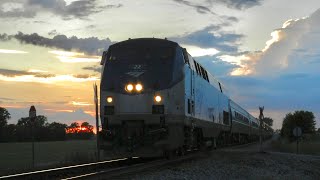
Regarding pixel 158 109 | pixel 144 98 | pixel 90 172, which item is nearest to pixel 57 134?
pixel 144 98

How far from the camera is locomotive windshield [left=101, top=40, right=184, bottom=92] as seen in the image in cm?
1848

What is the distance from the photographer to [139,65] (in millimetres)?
18875

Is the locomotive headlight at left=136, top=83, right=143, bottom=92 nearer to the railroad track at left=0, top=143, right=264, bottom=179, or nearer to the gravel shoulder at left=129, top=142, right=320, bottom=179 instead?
the railroad track at left=0, top=143, right=264, bottom=179

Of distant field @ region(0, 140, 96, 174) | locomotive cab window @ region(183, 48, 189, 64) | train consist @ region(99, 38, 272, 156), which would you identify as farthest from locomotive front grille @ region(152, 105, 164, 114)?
distant field @ region(0, 140, 96, 174)

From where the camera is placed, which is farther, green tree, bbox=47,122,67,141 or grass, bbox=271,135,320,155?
green tree, bbox=47,122,67,141

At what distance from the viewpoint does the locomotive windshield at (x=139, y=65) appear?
18.5 m

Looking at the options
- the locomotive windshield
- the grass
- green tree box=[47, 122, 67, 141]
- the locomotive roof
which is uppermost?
the locomotive roof

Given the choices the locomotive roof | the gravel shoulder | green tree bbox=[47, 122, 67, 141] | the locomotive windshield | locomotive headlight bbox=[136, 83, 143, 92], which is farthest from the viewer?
green tree bbox=[47, 122, 67, 141]

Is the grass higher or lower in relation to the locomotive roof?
lower

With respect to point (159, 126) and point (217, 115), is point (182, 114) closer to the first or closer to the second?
point (159, 126)

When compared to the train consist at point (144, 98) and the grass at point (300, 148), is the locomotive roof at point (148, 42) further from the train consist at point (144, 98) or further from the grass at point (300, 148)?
the grass at point (300, 148)

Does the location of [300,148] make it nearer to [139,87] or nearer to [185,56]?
[185,56]

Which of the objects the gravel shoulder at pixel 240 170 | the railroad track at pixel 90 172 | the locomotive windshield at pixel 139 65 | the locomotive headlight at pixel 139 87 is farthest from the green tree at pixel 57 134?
the locomotive headlight at pixel 139 87

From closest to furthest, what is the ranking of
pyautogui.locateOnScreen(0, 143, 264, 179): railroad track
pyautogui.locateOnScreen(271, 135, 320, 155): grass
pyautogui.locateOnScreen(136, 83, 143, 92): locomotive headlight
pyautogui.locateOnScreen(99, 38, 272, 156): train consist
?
pyautogui.locateOnScreen(0, 143, 264, 179): railroad track, pyautogui.locateOnScreen(99, 38, 272, 156): train consist, pyautogui.locateOnScreen(136, 83, 143, 92): locomotive headlight, pyautogui.locateOnScreen(271, 135, 320, 155): grass
